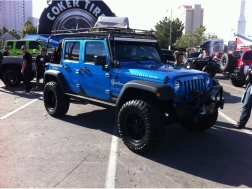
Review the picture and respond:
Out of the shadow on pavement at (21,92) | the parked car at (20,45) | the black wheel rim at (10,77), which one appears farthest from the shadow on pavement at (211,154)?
the parked car at (20,45)

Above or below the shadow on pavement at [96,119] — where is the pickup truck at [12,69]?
above

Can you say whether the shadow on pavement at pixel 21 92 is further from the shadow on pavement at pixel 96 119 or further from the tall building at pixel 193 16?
the tall building at pixel 193 16

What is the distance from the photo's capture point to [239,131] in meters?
5.65

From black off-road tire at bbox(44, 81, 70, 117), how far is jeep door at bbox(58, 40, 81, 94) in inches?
13.2

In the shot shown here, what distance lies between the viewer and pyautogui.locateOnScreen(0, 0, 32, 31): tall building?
61.7 metres

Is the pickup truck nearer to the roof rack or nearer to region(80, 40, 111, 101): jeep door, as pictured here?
the roof rack

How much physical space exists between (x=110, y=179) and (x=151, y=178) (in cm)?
55

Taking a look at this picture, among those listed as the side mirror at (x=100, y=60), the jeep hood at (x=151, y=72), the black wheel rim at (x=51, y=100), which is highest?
the side mirror at (x=100, y=60)

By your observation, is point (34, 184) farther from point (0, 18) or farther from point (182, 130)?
point (0, 18)

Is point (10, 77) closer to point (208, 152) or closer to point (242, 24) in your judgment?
point (208, 152)

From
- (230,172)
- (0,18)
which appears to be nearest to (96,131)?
(230,172)

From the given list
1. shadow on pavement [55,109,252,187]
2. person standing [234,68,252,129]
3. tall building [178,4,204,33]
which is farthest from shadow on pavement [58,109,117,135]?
tall building [178,4,204,33]

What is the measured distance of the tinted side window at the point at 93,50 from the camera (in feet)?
17.0

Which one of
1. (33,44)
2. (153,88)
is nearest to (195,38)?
(33,44)
